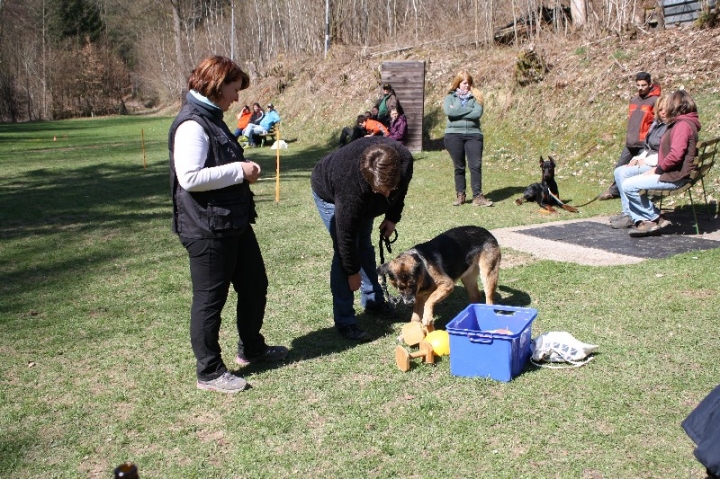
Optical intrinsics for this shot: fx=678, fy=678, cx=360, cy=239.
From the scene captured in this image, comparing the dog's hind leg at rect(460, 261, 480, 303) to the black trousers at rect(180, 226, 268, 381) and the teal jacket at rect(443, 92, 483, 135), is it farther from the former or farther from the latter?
the teal jacket at rect(443, 92, 483, 135)

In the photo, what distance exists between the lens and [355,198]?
4.46 m

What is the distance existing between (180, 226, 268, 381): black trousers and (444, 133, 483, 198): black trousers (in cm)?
657

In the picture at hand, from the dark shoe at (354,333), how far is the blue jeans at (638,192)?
4.23 m

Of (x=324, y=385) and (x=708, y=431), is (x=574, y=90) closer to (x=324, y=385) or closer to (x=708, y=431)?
(x=324, y=385)

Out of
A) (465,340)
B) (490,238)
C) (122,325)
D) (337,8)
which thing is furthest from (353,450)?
(337,8)

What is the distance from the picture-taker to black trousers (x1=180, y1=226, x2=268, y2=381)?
4016 mm

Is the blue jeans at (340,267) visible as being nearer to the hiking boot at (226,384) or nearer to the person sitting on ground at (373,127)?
the hiking boot at (226,384)

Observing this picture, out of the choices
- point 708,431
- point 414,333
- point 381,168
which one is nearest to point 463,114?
point 414,333

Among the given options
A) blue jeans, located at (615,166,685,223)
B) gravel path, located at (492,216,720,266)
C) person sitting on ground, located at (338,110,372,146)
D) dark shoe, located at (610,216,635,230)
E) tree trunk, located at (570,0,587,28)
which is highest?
tree trunk, located at (570,0,587,28)

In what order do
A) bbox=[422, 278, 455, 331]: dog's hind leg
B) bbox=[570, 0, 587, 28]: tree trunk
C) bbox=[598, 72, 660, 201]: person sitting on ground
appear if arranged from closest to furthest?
bbox=[422, 278, 455, 331]: dog's hind leg < bbox=[598, 72, 660, 201]: person sitting on ground < bbox=[570, 0, 587, 28]: tree trunk

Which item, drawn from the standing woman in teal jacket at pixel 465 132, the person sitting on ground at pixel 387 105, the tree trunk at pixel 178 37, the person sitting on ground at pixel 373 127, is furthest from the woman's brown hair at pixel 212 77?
the tree trunk at pixel 178 37

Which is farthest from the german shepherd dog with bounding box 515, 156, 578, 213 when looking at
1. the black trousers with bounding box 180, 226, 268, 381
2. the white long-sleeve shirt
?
the white long-sleeve shirt

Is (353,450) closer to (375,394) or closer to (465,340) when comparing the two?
(375,394)

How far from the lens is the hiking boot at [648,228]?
7684 mm
